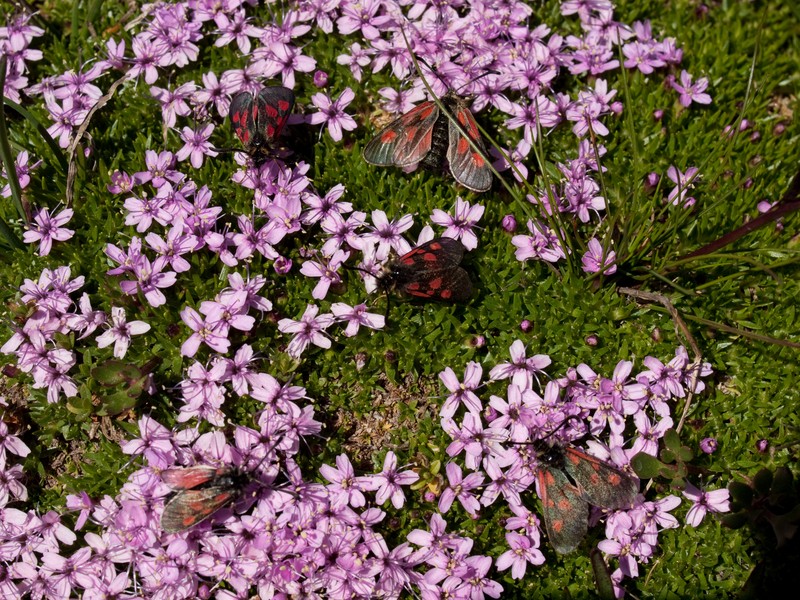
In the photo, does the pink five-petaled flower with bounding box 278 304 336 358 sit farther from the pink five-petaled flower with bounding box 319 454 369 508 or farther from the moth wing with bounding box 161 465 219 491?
the moth wing with bounding box 161 465 219 491

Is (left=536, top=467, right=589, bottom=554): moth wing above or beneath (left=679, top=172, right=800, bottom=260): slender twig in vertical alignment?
beneath

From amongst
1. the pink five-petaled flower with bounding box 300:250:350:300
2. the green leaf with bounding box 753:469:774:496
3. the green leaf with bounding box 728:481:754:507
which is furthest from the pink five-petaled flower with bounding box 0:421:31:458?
the green leaf with bounding box 753:469:774:496

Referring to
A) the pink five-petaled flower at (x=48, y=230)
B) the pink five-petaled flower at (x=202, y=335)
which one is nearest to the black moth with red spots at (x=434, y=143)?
the pink five-petaled flower at (x=202, y=335)


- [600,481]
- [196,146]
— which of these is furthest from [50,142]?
[600,481]

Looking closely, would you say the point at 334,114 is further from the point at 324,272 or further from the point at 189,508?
the point at 189,508

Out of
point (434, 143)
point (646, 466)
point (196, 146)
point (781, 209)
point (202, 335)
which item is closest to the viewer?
point (781, 209)

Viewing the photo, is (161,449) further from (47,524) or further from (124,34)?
(124,34)

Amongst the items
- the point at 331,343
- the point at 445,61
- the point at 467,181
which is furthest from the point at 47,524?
the point at 445,61

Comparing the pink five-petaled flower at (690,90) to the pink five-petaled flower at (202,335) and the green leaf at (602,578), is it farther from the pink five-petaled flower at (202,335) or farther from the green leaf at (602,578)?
the pink five-petaled flower at (202,335)
